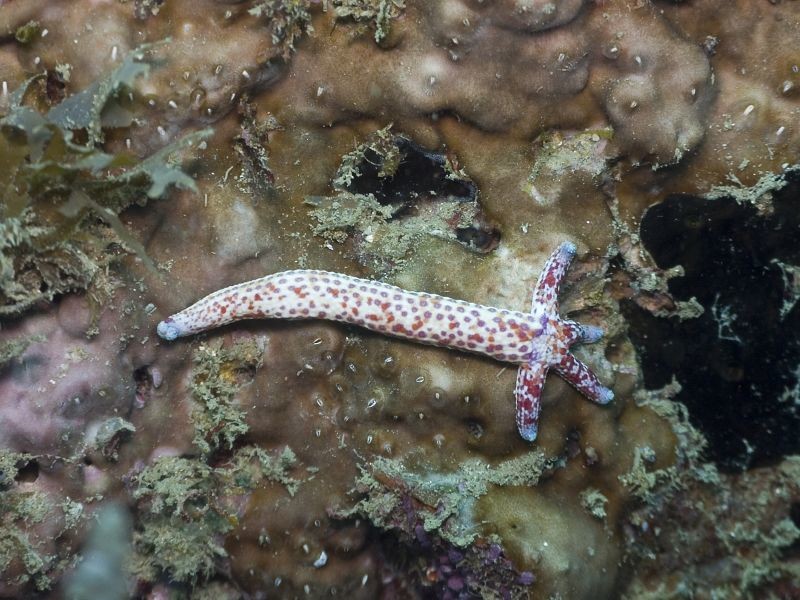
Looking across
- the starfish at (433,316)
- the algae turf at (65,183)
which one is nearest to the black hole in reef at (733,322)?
the starfish at (433,316)

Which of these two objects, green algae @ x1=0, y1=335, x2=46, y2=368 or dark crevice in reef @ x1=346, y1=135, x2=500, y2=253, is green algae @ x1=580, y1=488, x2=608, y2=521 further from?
green algae @ x1=0, y1=335, x2=46, y2=368

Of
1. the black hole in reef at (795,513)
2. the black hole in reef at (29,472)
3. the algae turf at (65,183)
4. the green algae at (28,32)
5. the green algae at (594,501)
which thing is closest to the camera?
the algae turf at (65,183)

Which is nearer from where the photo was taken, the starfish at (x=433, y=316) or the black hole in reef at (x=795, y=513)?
the starfish at (x=433, y=316)

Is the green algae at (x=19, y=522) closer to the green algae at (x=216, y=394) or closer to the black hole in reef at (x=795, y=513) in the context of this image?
the green algae at (x=216, y=394)

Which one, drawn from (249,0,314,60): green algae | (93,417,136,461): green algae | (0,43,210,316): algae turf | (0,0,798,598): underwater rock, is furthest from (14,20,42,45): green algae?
(93,417,136,461): green algae

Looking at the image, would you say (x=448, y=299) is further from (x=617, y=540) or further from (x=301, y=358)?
(x=617, y=540)

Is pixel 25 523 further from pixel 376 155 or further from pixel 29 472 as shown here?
pixel 376 155
